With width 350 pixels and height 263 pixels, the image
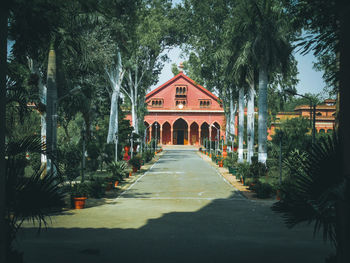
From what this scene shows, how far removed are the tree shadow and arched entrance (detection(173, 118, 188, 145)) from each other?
62386mm

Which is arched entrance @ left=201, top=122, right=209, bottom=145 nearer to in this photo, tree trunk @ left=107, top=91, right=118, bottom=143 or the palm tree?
tree trunk @ left=107, top=91, right=118, bottom=143

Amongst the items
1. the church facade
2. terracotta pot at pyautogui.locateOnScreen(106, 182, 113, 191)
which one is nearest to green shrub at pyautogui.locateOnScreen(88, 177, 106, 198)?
terracotta pot at pyautogui.locateOnScreen(106, 182, 113, 191)

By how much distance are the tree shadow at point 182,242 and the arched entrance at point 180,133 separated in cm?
6239

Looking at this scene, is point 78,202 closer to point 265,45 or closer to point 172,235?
point 172,235

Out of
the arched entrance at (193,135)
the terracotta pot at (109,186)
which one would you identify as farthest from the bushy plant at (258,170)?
the arched entrance at (193,135)

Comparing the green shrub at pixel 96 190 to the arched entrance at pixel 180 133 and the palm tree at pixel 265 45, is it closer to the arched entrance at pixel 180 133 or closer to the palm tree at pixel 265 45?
the palm tree at pixel 265 45

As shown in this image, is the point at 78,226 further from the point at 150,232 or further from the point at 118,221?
the point at 150,232

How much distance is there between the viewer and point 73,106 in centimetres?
2745

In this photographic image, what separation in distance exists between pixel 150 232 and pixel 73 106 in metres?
18.4

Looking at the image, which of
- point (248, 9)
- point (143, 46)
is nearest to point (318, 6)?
point (248, 9)

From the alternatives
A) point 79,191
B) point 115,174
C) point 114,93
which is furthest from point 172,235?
point 114,93

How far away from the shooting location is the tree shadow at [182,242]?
8117mm

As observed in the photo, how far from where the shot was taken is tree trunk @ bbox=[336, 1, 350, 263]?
14.7 ft

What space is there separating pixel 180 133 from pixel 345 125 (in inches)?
2835
